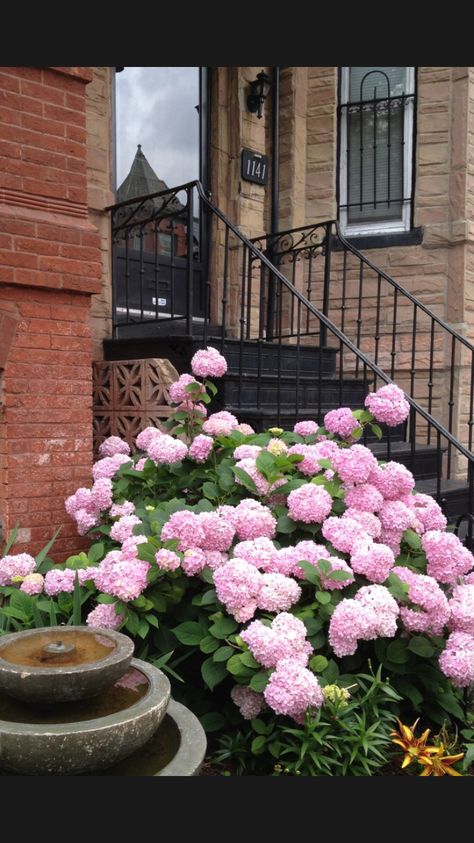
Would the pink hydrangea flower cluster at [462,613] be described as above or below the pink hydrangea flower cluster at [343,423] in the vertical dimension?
below

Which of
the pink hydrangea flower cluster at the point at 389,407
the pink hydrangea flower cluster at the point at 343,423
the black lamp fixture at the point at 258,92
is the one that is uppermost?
the black lamp fixture at the point at 258,92

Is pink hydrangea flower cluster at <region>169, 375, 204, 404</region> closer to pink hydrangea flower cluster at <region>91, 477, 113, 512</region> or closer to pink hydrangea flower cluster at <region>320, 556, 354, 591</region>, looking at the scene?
pink hydrangea flower cluster at <region>91, 477, 113, 512</region>

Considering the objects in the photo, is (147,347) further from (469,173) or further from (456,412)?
(469,173)

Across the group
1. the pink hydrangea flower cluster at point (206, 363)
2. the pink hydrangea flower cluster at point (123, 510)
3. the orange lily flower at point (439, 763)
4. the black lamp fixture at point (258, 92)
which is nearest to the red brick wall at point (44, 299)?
the pink hydrangea flower cluster at point (123, 510)

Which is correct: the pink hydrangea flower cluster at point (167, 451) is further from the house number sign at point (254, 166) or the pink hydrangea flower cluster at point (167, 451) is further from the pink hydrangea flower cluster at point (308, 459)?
the house number sign at point (254, 166)

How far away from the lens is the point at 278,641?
6.77ft

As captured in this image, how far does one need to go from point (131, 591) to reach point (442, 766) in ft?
3.69

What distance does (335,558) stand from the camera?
7.66 ft

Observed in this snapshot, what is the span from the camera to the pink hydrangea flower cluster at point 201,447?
298cm

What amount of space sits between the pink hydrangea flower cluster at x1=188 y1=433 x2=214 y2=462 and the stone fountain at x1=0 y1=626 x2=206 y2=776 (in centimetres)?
111

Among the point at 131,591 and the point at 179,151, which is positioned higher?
the point at 179,151

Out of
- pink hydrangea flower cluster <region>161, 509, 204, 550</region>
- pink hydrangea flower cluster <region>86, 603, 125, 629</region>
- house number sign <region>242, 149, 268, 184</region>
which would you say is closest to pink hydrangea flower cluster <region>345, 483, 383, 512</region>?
pink hydrangea flower cluster <region>161, 509, 204, 550</region>

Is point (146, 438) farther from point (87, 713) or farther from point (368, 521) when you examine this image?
point (87, 713)

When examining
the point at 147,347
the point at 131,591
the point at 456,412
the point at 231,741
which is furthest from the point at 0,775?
the point at 456,412
